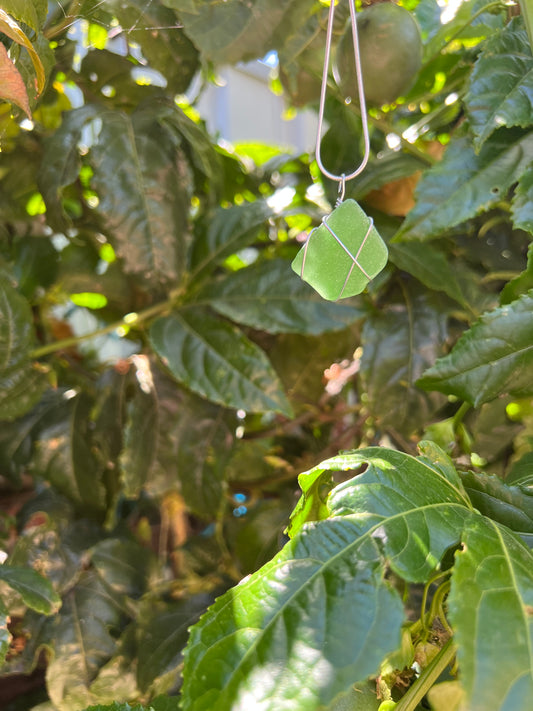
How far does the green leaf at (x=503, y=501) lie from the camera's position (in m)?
0.36

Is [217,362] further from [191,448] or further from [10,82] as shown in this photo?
[10,82]

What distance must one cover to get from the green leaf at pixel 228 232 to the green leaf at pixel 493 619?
383 mm

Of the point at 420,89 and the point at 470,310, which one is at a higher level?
the point at 420,89

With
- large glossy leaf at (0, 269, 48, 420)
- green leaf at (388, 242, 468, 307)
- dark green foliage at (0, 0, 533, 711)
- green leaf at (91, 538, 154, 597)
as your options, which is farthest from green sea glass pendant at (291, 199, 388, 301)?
green leaf at (91, 538, 154, 597)

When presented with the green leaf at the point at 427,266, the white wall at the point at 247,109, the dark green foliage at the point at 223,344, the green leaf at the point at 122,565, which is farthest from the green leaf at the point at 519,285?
the white wall at the point at 247,109

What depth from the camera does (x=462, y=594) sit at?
28cm

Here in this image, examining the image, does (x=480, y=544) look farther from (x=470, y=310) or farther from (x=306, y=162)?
(x=306, y=162)

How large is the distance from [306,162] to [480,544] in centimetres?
55

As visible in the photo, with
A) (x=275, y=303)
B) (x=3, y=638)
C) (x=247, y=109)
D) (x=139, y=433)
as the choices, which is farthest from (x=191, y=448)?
(x=247, y=109)

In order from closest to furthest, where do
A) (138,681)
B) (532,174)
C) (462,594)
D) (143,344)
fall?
1. (462,594)
2. (532,174)
3. (138,681)
4. (143,344)

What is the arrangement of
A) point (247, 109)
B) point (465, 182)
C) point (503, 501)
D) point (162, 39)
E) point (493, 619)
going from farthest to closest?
1. point (247, 109)
2. point (162, 39)
3. point (465, 182)
4. point (503, 501)
5. point (493, 619)

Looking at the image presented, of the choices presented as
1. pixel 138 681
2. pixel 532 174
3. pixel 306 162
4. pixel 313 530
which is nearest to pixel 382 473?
pixel 313 530

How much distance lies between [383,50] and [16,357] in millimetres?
398

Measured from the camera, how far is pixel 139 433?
61 centimetres
